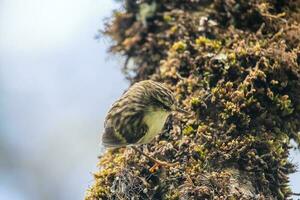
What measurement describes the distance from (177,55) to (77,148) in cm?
→ 471

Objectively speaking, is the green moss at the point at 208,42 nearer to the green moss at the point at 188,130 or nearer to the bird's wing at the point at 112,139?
the green moss at the point at 188,130

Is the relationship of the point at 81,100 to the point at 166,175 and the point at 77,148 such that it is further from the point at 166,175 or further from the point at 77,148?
the point at 166,175

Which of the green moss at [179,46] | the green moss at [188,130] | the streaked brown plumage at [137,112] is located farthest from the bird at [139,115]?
the green moss at [179,46]

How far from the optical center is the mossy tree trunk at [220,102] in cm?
374

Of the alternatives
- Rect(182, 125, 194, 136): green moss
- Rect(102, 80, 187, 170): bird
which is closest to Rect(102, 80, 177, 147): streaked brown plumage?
Rect(102, 80, 187, 170): bird

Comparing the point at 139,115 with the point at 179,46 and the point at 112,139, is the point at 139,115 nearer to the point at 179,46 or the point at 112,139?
the point at 112,139

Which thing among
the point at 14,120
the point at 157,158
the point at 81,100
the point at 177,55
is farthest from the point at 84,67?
the point at 157,158

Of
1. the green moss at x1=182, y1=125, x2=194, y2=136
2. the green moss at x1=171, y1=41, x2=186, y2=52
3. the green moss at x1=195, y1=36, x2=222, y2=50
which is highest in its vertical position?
the green moss at x1=171, y1=41, x2=186, y2=52

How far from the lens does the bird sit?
410 cm

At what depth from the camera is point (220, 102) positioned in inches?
160

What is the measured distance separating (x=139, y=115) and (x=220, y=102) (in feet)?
1.73

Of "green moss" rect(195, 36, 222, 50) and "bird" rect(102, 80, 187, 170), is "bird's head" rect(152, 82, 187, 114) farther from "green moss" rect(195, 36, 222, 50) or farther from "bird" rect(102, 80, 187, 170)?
"green moss" rect(195, 36, 222, 50)

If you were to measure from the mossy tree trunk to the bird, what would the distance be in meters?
0.07

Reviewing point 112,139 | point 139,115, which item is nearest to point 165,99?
point 139,115
